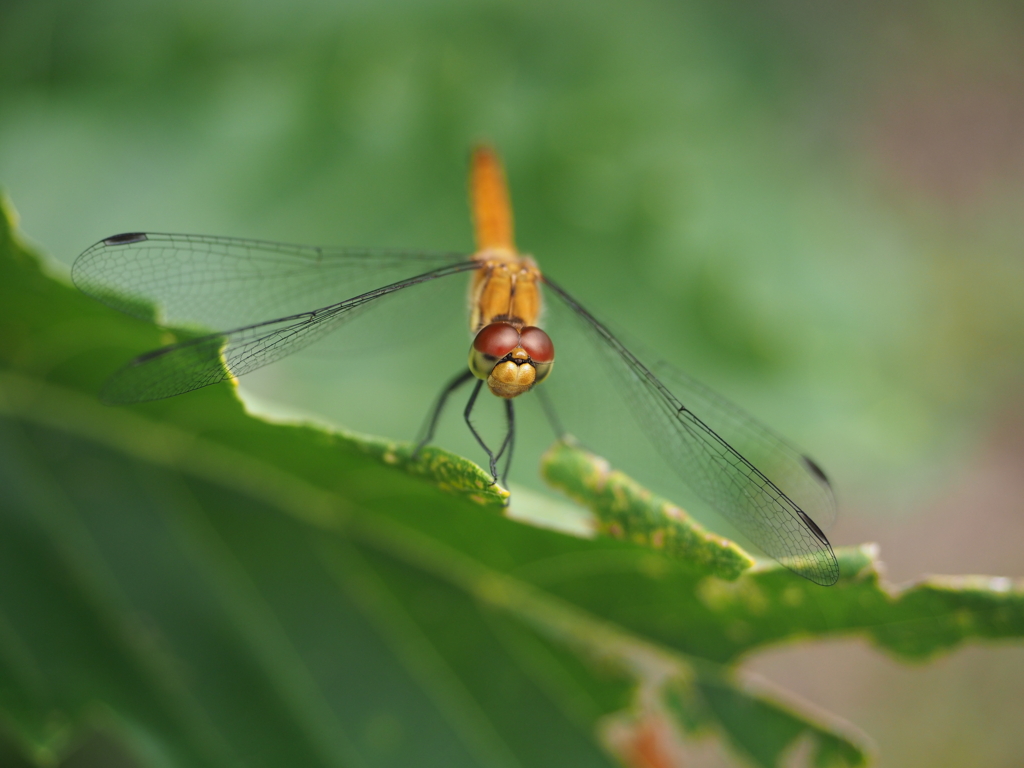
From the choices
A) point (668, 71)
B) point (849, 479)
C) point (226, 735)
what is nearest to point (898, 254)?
point (668, 71)

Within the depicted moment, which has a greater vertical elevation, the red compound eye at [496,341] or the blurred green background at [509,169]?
the blurred green background at [509,169]

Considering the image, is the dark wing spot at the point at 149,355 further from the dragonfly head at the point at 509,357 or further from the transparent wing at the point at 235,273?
the dragonfly head at the point at 509,357

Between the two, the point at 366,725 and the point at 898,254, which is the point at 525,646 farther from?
the point at 898,254

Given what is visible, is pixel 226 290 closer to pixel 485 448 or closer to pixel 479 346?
pixel 479 346

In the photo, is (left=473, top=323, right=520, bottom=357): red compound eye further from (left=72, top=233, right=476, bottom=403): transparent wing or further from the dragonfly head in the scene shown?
(left=72, top=233, right=476, bottom=403): transparent wing

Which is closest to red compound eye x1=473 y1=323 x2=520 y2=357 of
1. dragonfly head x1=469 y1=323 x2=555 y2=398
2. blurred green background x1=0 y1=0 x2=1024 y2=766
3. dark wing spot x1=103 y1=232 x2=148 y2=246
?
dragonfly head x1=469 y1=323 x2=555 y2=398

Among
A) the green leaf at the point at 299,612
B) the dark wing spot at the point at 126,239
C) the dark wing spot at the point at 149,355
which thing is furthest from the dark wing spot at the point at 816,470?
the dark wing spot at the point at 126,239

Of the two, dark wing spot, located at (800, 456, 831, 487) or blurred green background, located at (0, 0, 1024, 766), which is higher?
blurred green background, located at (0, 0, 1024, 766)
